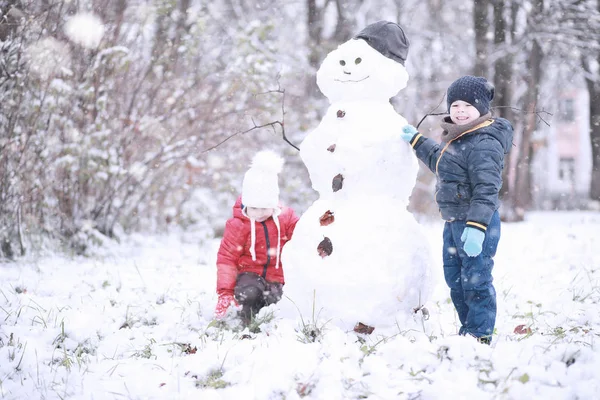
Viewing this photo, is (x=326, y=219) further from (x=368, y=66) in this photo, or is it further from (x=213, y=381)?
(x=213, y=381)

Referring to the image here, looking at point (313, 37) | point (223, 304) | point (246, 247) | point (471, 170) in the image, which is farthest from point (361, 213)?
point (313, 37)

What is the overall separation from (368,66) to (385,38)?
22cm

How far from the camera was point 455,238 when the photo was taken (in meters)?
2.80

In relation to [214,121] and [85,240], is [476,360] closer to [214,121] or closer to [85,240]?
[85,240]

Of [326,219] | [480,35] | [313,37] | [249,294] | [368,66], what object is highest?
[313,37]

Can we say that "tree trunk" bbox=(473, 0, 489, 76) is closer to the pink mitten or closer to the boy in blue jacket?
the boy in blue jacket

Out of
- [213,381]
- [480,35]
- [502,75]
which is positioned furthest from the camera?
[480,35]

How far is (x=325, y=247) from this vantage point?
9.20ft

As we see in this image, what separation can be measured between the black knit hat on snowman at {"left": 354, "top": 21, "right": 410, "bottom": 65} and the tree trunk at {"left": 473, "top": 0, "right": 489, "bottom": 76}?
577 centimetres

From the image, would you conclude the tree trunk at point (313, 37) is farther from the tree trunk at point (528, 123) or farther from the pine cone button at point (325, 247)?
the pine cone button at point (325, 247)

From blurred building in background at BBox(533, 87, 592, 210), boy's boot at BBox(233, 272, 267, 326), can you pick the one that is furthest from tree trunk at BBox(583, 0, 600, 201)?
blurred building in background at BBox(533, 87, 592, 210)

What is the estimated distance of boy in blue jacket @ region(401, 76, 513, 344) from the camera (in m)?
2.65

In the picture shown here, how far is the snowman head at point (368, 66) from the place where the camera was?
2918 mm

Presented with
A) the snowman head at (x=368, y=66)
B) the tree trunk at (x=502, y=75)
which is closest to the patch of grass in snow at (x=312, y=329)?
the snowman head at (x=368, y=66)
